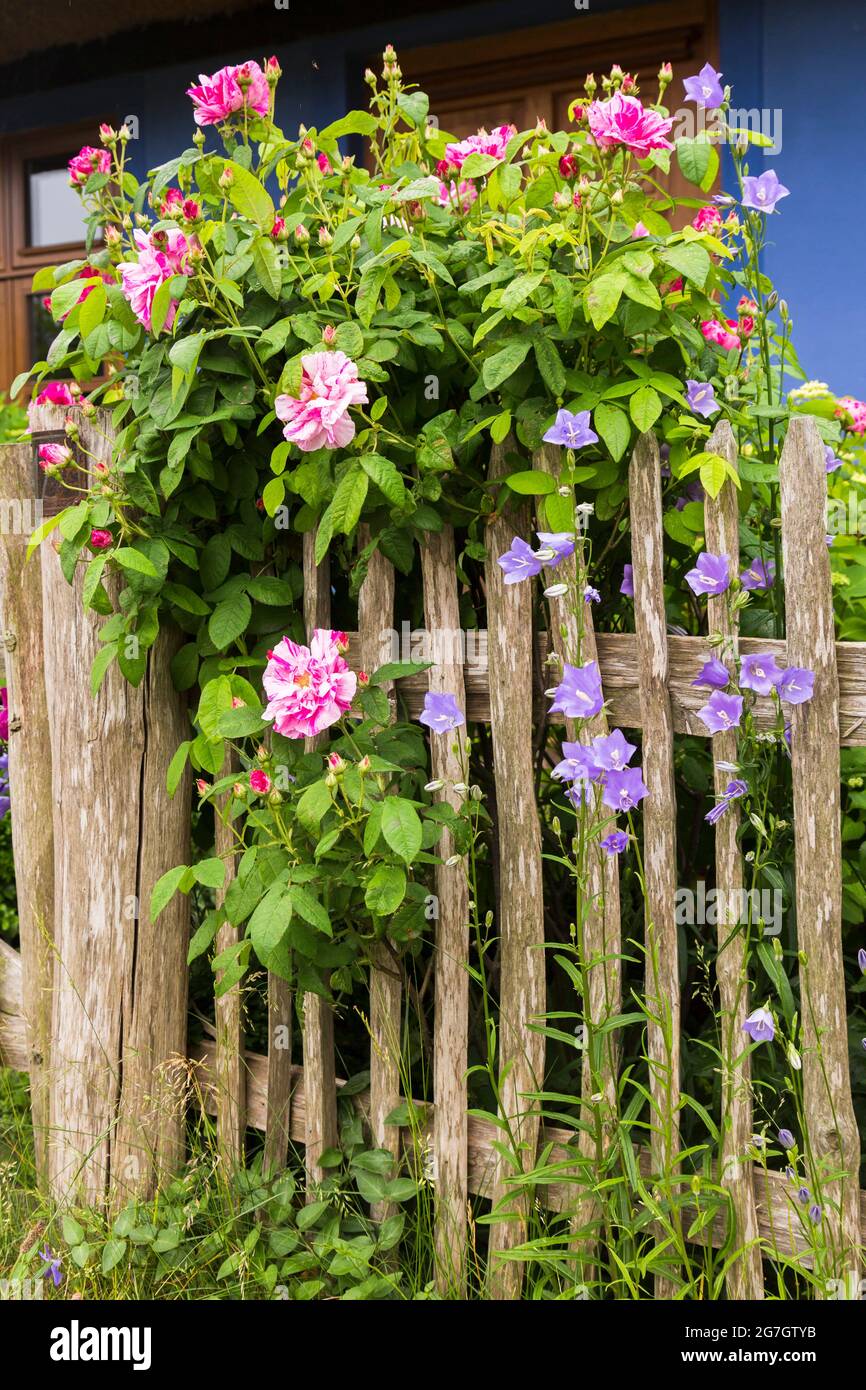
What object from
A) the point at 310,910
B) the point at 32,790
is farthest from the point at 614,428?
the point at 32,790

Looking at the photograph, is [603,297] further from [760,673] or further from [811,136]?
[811,136]

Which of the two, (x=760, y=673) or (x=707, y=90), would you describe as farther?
(x=707, y=90)

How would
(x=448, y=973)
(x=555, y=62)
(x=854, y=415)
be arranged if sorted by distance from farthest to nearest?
(x=555, y=62) < (x=854, y=415) < (x=448, y=973)

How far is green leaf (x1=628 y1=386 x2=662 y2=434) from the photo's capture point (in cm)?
159

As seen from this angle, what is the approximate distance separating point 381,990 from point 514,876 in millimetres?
294

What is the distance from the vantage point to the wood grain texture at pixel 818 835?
1576 millimetres

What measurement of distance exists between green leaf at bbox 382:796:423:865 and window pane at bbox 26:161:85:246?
4818mm

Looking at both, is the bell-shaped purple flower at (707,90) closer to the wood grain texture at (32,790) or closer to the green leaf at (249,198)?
the green leaf at (249,198)

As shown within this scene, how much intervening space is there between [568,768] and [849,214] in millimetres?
3242

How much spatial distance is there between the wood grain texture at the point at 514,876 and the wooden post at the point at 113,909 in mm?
618

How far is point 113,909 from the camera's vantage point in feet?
6.88

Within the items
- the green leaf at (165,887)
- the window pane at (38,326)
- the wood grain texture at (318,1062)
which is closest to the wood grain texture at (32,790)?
the green leaf at (165,887)
